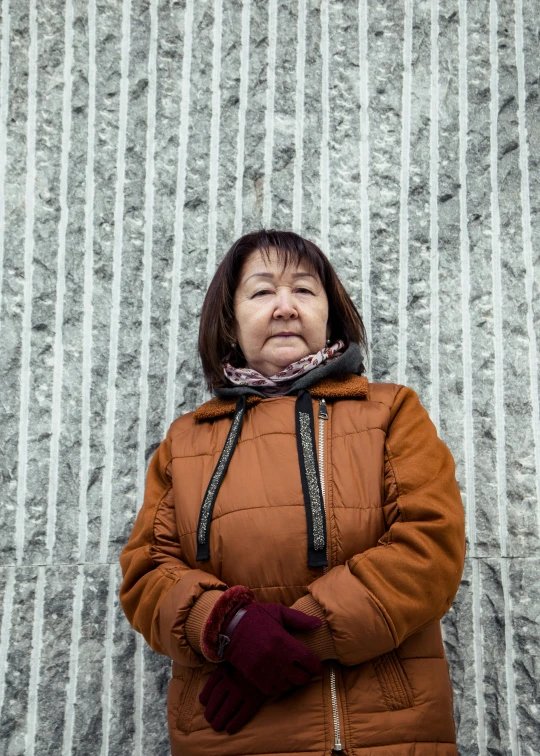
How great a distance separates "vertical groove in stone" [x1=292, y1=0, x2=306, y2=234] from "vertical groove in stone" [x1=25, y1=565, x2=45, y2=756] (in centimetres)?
135

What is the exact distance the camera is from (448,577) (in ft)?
5.56

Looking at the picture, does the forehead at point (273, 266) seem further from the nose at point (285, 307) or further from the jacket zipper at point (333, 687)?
the jacket zipper at point (333, 687)

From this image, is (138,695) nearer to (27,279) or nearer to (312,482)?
(312,482)

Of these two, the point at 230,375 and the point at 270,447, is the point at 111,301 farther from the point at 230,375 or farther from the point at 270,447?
the point at 270,447

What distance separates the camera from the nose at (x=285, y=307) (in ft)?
6.57

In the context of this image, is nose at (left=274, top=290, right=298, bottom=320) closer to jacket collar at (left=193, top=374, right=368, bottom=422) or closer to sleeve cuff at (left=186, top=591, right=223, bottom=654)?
jacket collar at (left=193, top=374, right=368, bottom=422)

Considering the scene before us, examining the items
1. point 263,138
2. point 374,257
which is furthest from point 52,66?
point 374,257

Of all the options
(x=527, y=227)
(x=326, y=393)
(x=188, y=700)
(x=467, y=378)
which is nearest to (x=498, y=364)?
(x=467, y=378)

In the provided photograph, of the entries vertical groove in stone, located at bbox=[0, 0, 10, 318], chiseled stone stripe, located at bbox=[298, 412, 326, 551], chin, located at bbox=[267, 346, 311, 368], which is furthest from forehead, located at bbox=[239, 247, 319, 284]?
vertical groove in stone, located at bbox=[0, 0, 10, 318]

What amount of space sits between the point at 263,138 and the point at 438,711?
176cm

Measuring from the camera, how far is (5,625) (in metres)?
2.33

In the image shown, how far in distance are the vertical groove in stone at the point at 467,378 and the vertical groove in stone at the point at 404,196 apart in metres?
0.17

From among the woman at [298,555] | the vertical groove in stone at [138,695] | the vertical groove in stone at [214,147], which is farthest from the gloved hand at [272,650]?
the vertical groove in stone at [214,147]

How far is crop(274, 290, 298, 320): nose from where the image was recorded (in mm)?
2002
